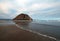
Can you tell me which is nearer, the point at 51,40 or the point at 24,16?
the point at 51,40

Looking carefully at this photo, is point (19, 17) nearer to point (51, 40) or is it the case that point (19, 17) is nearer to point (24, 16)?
point (24, 16)

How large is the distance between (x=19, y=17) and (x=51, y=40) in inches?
6873

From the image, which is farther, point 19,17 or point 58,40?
point 19,17

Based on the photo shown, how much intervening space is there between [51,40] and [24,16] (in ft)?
557

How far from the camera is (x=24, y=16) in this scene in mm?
181125

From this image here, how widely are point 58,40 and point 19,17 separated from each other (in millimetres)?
174528

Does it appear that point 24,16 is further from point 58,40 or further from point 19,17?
point 58,40

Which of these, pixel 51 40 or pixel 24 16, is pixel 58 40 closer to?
pixel 51 40

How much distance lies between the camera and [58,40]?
1220 cm

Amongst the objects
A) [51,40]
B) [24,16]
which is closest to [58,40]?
[51,40]

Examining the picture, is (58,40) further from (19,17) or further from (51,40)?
(19,17)

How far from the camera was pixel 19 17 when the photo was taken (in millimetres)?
185000

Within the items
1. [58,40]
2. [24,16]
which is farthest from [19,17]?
[58,40]
